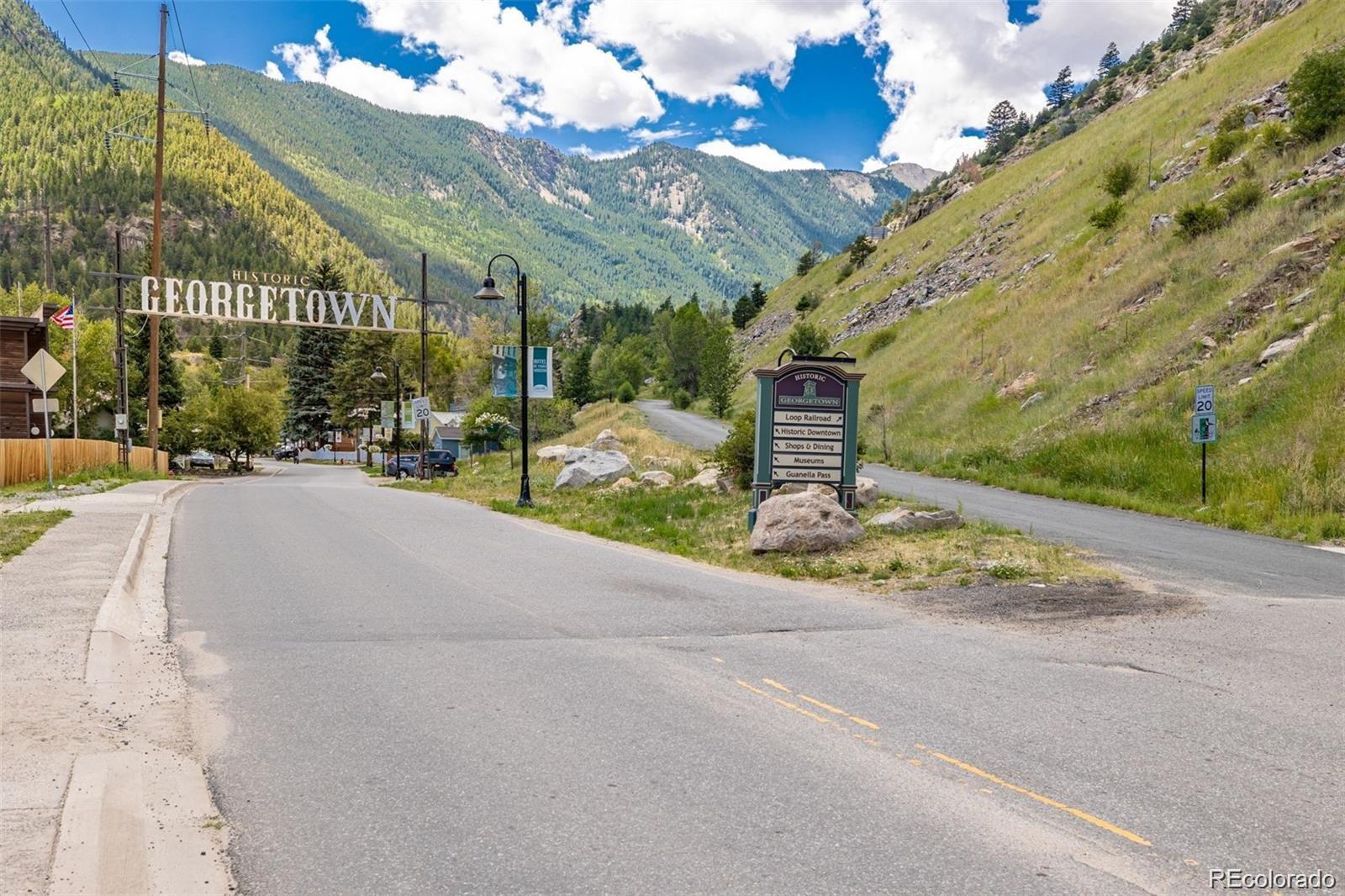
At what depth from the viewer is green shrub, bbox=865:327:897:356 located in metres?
54.4

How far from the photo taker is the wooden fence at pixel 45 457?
1197 inches

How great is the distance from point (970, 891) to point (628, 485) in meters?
20.6

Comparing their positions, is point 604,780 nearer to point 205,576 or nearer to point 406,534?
point 205,576

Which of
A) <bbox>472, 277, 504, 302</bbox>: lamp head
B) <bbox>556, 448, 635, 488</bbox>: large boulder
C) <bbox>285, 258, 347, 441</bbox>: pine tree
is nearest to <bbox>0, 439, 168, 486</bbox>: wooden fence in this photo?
<bbox>472, 277, 504, 302</bbox>: lamp head

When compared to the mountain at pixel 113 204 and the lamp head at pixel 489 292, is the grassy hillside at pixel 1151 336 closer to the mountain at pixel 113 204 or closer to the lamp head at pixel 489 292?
the lamp head at pixel 489 292

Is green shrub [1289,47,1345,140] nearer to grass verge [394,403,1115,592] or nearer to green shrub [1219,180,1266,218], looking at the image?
green shrub [1219,180,1266,218]

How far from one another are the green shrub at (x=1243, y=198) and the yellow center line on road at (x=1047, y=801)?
32.4 m

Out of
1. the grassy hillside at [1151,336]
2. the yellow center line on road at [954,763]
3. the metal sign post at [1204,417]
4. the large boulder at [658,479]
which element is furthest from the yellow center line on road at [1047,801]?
the large boulder at [658,479]

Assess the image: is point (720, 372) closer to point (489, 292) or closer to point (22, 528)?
point (489, 292)

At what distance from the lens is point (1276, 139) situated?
3247 centimetres

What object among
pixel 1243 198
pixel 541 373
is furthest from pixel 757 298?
pixel 541 373

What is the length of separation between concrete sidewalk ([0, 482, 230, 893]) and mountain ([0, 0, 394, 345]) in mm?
176775

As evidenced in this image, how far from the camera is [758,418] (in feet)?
50.3

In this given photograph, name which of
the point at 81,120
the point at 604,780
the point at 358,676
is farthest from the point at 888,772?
the point at 81,120
